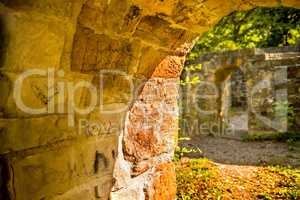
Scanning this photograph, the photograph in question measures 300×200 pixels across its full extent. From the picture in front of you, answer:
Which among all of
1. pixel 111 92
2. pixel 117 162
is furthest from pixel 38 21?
pixel 117 162

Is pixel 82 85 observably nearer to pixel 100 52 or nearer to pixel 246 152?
pixel 100 52

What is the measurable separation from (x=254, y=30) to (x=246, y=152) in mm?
5732

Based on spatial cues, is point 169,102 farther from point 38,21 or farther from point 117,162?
point 38,21

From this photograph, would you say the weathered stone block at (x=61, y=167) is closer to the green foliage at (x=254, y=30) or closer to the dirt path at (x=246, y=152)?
the dirt path at (x=246, y=152)

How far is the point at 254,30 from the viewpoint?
9.89 m

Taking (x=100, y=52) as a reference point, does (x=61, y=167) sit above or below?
below

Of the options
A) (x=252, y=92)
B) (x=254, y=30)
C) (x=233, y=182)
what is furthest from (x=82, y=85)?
(x=254, y=30)

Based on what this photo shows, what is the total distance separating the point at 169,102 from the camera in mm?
1668

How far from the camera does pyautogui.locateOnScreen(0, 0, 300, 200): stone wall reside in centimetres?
84

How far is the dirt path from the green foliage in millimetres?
2513

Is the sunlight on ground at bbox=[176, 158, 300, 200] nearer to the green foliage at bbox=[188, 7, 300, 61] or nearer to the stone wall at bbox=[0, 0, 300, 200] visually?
the stone wall at bbox=[0, 0, 300, 200]

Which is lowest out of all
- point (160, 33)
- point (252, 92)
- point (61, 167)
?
point (61, 167)

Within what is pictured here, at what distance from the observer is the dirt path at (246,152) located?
15.4 feet

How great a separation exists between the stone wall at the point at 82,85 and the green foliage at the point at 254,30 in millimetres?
6724
